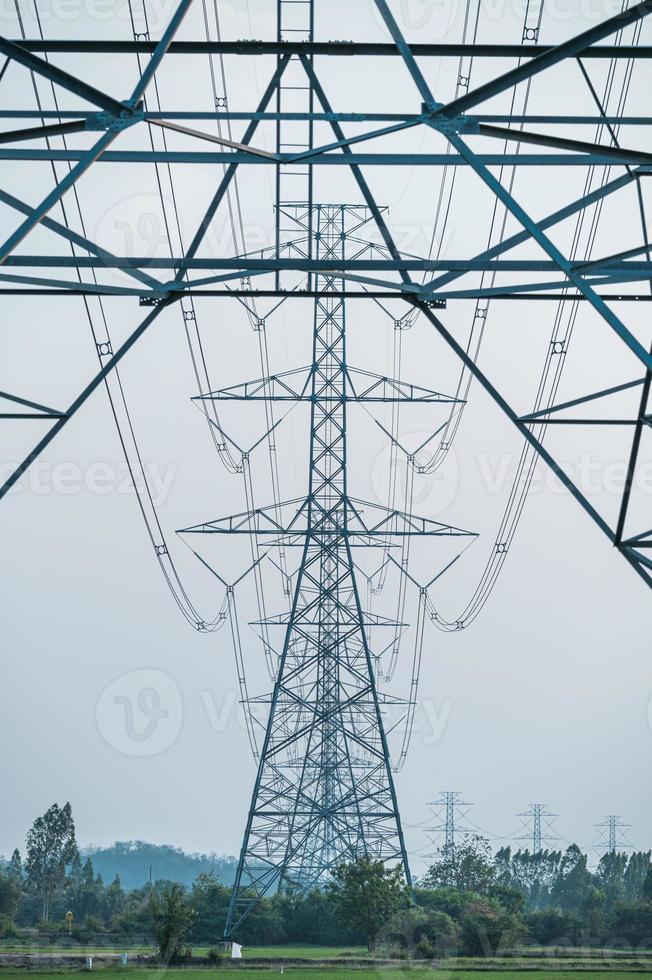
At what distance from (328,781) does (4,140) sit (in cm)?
3736

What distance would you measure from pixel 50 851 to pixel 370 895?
79.5m

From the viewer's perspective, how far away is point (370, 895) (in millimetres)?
44312

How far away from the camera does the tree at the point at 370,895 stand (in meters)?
44.2

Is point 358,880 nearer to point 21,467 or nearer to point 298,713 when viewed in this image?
point 298,713

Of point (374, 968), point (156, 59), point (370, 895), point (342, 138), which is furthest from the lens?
point (370, 895)

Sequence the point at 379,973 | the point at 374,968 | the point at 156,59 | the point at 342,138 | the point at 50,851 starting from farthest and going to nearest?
the point at 50,851, the point at 374,968, the point at 379,973, the point at 342,138, the point at 156,59

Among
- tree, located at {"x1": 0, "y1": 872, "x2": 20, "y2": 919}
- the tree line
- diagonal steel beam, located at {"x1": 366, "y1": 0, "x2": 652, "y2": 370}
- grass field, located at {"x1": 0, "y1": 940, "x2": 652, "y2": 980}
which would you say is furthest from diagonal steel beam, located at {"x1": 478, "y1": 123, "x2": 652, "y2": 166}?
tree, located at {"x1": 0, "y1": 872, "x2": 20, "y2": 919}

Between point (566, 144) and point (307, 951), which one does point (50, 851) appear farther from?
point (566, 144)

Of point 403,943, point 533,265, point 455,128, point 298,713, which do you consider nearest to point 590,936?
point 403,943

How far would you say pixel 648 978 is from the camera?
32531 mm


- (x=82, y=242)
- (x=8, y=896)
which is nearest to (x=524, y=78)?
(x=82, y=242)

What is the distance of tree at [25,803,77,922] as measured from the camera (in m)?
115

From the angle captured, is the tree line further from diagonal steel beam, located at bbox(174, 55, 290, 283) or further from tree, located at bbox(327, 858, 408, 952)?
diagonal steel beam, located at bbox(174, 55, 290, 283)

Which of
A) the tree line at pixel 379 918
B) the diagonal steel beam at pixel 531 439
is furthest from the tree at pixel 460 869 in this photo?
the diagonal steel beam at pixel 531 439
